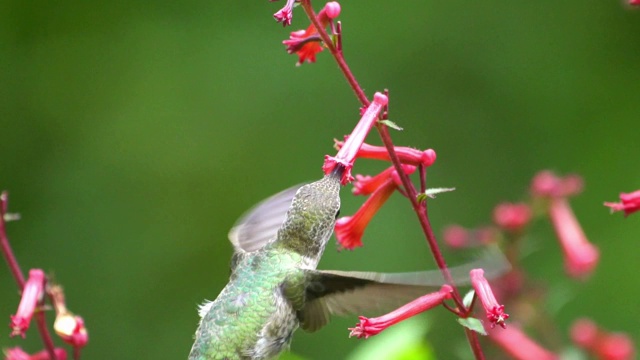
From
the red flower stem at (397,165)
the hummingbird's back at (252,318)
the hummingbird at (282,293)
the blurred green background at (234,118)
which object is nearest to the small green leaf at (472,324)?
the red flower stem at (397,165)

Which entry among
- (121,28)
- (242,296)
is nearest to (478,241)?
(242,296)

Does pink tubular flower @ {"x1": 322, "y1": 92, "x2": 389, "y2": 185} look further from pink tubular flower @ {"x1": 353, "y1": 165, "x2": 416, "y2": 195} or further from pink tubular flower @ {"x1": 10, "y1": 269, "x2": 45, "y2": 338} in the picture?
pink tubular flower @ {"x1": 10, "y1": 269, "x2": 45, "y2": 338}

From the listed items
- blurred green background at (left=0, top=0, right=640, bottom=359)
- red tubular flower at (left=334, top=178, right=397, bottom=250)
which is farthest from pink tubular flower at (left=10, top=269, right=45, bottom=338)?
blurred green background at (left=0, top=0, right=640, bottom=359)

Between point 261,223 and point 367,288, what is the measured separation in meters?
0.84

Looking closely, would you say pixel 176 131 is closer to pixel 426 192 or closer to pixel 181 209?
pixel 181 209

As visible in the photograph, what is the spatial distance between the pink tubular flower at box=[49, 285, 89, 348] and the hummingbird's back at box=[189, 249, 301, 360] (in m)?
0.32

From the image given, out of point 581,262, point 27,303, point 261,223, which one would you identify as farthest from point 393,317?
point 581,262

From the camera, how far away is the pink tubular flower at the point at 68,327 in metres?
2.90

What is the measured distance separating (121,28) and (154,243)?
1.62 m

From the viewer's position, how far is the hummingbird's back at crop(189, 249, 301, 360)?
2988mm

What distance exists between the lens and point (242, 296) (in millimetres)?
3080

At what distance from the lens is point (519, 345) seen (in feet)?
11.0

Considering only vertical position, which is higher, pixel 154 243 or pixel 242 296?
pixel 242 296

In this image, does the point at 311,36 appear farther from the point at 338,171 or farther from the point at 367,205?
the point at 367,205
